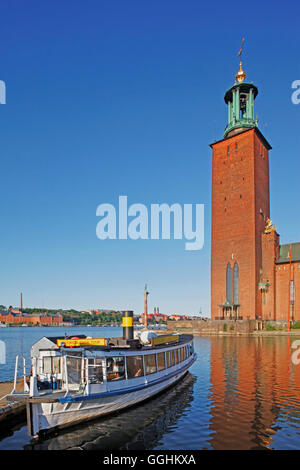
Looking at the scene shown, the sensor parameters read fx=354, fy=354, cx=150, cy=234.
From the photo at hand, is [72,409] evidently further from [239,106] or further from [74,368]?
[239,106]

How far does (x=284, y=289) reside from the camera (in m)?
83.1

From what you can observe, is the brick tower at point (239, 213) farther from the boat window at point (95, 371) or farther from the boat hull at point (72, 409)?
the boat window at point (95, 371)

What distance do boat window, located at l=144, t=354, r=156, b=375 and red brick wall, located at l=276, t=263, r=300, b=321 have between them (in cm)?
6799

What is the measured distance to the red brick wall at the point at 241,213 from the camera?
84438 millimetres

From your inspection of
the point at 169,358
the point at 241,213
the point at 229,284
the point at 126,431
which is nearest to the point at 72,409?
the point at 126,431

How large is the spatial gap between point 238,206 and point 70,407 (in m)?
79.4

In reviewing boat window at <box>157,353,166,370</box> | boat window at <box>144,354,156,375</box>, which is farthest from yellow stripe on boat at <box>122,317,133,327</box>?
boat window at <box>157,353,166,370</box>

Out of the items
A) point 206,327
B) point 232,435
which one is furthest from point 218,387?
point 206,327

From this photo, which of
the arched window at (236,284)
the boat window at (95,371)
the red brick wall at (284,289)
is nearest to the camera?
the boat window at (95,371)

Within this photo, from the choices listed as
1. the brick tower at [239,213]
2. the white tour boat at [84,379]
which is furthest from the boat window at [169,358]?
the brick tower at [239,213]

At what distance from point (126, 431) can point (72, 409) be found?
8.61 ft

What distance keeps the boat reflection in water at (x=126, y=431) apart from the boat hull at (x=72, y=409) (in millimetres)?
351

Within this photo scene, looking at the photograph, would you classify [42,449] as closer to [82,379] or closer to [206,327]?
[82,379]

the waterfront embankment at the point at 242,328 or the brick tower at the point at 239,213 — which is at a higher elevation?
the brick tower at the point at 239,213
